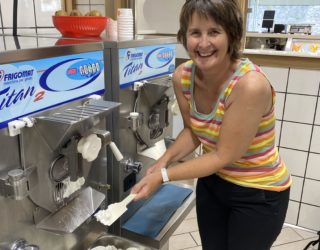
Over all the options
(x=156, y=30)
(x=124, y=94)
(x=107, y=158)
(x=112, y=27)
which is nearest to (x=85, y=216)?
(x=107, y=158)

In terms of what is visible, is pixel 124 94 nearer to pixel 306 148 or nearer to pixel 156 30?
pixel 156 30

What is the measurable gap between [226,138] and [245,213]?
0.86 ft

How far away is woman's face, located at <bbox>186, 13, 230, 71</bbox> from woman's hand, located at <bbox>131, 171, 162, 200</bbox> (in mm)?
334

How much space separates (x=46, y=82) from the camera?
74 cm

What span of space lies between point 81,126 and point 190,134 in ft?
1.55

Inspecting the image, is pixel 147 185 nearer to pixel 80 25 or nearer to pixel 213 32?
pixel 213 32

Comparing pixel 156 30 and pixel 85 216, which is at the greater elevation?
pixel 156 30

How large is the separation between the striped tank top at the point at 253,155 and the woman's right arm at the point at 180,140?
2.6 inches

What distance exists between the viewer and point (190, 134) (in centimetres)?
112

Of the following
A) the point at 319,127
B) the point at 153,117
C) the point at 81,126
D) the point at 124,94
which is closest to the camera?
the point at 81,126

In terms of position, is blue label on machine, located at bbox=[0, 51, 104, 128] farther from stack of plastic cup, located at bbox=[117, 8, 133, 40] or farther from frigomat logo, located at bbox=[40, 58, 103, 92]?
stack of plastic cup, located at bbox=[117, 8, 133, 40]

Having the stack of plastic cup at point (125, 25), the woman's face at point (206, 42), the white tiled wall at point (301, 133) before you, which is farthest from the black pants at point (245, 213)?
the white tiled wall at point (301, 133)

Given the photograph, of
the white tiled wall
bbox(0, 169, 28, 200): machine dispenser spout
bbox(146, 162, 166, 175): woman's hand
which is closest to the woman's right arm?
bbox(146, 162, 166, 175): woman's hand

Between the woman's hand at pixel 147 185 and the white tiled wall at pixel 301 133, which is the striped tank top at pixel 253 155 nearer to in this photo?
the woman's hand at pixel 147 185
